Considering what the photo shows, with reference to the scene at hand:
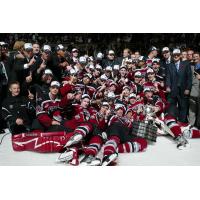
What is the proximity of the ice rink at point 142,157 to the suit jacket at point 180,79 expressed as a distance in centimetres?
64

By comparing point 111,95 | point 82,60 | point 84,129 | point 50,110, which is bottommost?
point 84,129

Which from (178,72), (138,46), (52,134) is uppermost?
(138,46)

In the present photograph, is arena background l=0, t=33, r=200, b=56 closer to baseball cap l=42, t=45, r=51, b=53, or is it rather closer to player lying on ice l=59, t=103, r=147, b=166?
baseball cap l=42, t=45, r=51, b=53

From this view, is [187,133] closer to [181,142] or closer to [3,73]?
[181,142]

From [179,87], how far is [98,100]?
2.76ft

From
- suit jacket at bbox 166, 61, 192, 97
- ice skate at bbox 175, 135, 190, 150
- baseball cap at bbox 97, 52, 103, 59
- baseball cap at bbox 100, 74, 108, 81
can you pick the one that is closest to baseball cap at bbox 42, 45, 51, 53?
baseball cap at bbox 97, 52, 103, 59

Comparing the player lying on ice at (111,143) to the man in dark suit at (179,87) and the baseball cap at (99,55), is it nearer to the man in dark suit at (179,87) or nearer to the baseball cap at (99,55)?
the man in dark suit at (179,87)

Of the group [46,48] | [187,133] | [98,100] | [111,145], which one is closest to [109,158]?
[111,145]

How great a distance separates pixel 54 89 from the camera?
309 cm

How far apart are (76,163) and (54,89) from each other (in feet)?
2.80

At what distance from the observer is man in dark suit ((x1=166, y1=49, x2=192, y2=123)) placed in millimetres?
3285

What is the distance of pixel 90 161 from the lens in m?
2.54
